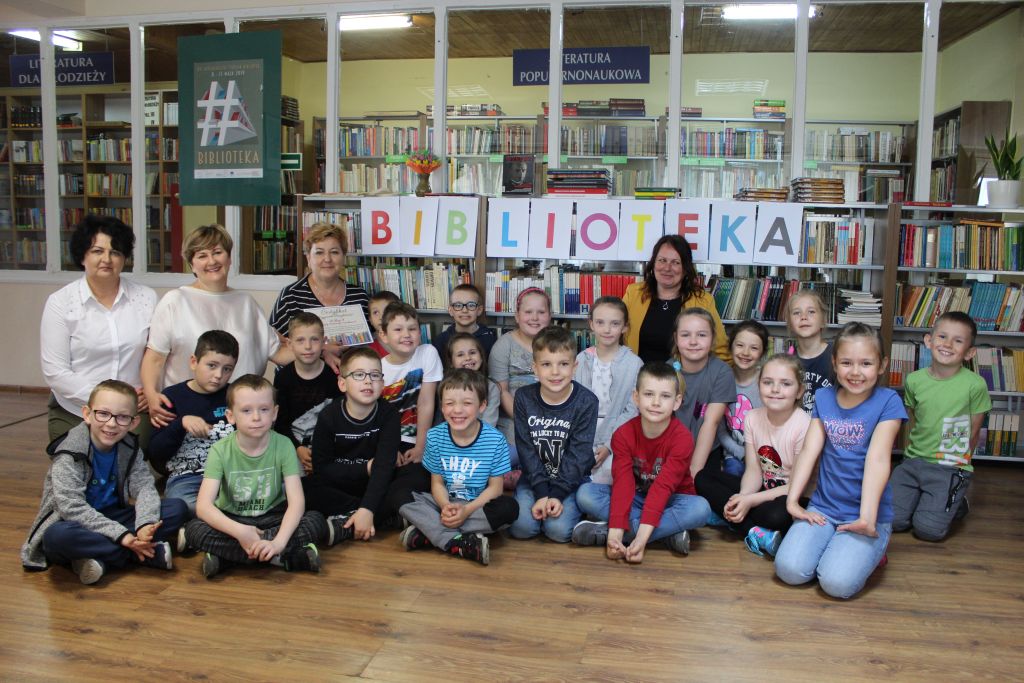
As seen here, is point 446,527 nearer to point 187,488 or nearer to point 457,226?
point 187,488

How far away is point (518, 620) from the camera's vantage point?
261cm

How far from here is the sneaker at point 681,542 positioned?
10.6 feet

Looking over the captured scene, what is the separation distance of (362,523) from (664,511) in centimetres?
117

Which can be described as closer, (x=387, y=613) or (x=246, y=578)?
(x=387, y=613)

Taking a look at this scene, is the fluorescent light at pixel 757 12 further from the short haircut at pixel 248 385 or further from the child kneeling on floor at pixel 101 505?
the child kneeling on floor at pixel 101 505

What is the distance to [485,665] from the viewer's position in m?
2.31

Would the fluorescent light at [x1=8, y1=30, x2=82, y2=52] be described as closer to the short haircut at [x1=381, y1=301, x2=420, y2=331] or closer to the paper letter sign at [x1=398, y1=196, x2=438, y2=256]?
the paper letter sign at [x1=398, y1=196, x2=438, y2=256]

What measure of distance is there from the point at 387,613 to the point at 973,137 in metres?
5.09

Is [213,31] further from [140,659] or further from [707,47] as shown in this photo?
[140,659]

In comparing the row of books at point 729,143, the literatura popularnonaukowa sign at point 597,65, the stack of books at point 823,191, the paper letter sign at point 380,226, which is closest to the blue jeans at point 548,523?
the paper letter sign at point 380,226

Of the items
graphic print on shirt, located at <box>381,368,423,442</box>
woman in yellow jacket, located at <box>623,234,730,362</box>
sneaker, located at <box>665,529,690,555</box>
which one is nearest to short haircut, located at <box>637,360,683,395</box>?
sneaker, located at <box>665,529,690,555</box>

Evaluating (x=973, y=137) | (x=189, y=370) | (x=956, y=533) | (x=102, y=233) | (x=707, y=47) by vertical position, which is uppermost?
(x=707, y=47)

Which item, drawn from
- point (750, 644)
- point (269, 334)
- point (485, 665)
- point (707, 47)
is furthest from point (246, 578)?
point (707, 47)

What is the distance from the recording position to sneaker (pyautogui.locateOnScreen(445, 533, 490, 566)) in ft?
10.1
